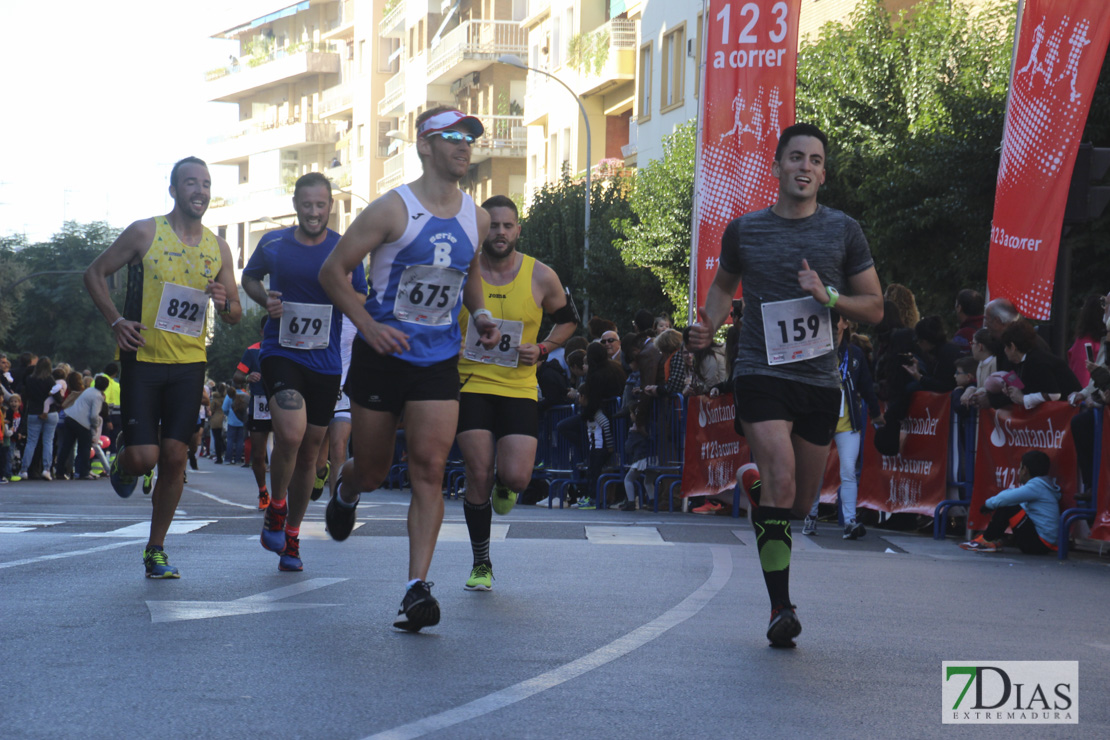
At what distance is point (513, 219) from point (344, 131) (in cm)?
8890

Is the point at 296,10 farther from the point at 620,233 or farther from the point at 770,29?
the point at 770,29

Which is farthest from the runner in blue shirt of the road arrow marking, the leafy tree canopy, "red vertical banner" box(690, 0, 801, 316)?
the leafy tree canopy

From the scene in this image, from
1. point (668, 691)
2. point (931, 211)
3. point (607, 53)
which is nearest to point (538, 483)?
point (931, 211)

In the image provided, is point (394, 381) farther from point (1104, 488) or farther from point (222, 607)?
point (1104, 488)

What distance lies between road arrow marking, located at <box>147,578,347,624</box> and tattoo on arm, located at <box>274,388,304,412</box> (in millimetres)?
1543

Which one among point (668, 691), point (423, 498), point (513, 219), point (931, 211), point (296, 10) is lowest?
point (668, 691)

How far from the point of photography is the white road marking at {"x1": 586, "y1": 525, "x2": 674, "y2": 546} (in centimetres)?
1209

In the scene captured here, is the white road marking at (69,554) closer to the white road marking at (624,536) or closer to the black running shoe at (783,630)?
the white road marking at (624,536)

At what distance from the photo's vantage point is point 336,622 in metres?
6.84

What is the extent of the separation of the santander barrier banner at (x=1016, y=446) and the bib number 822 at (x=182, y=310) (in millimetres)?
6283

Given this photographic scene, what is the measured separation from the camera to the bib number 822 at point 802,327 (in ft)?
23.0

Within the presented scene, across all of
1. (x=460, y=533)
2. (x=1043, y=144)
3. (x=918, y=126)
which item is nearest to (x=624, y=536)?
(x=460, y=533)

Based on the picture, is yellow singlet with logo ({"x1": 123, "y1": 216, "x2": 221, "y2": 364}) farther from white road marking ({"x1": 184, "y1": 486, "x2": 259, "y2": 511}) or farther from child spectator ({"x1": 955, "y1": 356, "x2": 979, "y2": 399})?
white road marking ({"x1": 184, "y1": 486, "x2": 259, "y2": 511})

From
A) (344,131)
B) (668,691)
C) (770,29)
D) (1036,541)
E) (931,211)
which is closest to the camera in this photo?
(668,691)
